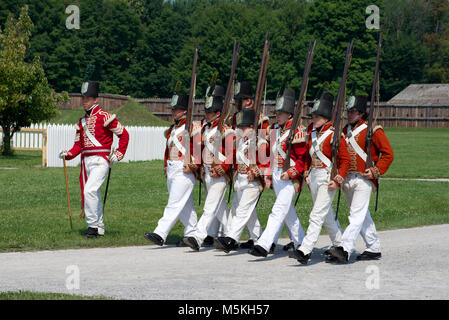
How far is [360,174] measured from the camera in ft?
33.8

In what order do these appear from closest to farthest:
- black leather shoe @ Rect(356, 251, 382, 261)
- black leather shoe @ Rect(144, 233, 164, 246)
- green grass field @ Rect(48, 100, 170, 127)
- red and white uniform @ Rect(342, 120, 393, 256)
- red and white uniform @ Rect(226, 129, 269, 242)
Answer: red and white uniform @ Rect(342, 120, 393, 256) < black leather shoe @ Rect(356, 251, 382, 261) < red and white uniform @ Rect(226, 129, 269, 242) < black leather shoe @ Rect(144, 233, 164, 246) < green grass field @ Rect(48, 100, 170, 127)

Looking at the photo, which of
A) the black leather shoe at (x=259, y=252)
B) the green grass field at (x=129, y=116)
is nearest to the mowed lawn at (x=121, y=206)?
the black leather shoe at (x=259, y=252)

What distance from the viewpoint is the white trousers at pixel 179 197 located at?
1106 cm

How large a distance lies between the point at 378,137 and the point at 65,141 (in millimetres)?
20435

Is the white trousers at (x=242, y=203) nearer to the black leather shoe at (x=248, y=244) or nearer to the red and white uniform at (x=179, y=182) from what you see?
the black leather shoe at (x=248, y=244)

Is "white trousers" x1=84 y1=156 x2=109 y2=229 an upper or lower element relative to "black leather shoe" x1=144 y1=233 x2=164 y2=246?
upper

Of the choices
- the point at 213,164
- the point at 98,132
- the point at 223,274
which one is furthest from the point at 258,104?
the point at 223,274

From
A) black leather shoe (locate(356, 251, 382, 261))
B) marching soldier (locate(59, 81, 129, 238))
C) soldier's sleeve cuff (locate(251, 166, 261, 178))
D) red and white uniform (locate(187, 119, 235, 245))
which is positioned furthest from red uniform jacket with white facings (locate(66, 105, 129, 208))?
black leather shoe (locate(356, 251, 382, 261))

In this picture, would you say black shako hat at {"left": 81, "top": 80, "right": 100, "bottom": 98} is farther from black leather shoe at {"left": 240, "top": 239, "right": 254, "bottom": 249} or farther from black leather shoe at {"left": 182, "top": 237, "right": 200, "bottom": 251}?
black leather shoe at {"left": 240, "top": 239, "right": 254, "bottom": 249}

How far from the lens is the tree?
32094 mm

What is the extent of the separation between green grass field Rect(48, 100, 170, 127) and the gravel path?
152ft

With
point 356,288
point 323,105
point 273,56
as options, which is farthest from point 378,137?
point 273,56

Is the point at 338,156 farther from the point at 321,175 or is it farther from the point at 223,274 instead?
the point at 223,274

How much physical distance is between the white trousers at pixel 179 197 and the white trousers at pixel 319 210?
184cm
